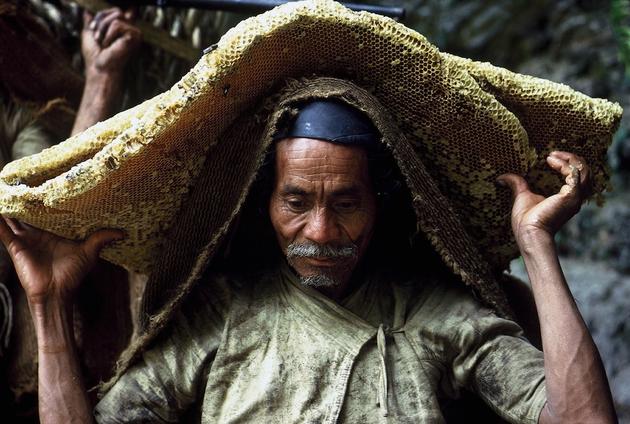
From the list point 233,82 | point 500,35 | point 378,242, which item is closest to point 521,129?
point 378,242

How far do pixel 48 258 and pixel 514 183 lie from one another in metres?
1.19

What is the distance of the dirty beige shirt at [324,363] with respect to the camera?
83.1 inches

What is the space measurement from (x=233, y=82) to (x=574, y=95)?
847 millimetres

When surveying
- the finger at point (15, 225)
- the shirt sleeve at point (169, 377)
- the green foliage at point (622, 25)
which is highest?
the green foliage at point (622, 25)

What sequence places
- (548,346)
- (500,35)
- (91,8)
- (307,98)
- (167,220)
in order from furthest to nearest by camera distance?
(500,35) → (91,8) → (167,220) → (307,98) → (548,346)

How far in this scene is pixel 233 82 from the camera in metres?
2.07

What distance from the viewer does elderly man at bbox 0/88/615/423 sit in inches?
82.6

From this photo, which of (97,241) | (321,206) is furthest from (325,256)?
(97,241)

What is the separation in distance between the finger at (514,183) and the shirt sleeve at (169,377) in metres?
0.80

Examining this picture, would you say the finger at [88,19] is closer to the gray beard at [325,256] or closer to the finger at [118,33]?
the finger at [118,33]

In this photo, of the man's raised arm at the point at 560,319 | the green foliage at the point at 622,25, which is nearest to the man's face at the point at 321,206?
the man's raised arm at the point at 560,319

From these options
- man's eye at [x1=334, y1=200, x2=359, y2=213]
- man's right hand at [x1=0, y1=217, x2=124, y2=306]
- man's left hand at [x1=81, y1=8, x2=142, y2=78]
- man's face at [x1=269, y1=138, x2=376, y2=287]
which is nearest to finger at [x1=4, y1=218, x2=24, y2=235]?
man's right hand at [x1=0, y1=217, x2=124, y2=306]

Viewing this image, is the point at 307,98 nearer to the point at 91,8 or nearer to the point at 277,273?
the point at 277,273

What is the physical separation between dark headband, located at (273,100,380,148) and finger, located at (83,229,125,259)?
50 centimetres
